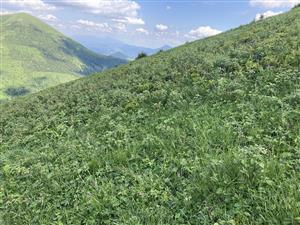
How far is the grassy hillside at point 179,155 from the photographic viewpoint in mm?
5332

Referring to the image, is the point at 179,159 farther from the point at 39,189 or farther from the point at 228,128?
the point at 39,189

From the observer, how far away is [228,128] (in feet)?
24.3

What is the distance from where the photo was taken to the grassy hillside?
17.5ft

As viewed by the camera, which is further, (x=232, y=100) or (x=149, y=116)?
(x=149, y=116)

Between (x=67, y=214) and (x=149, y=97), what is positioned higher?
(x=149, y=97)

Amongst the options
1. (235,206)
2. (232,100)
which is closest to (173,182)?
(235,206)

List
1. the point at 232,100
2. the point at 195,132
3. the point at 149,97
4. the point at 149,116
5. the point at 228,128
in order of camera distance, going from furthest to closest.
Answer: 1. the point at 149,97
2. the point at 149,116
3. the point at 232,100
4. the point at 195,132
5. the point at 228,128

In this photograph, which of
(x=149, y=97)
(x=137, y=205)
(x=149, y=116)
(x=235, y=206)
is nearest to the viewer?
(x=235, y=206)

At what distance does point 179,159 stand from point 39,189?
342 centimetres

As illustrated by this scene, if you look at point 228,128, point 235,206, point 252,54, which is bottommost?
point 235,206

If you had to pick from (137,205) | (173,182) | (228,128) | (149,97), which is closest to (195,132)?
(228,128)

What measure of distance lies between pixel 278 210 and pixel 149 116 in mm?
6305

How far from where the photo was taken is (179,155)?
23.4 ft

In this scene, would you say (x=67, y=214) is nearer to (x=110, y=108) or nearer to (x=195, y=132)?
(x=195, y=132)
